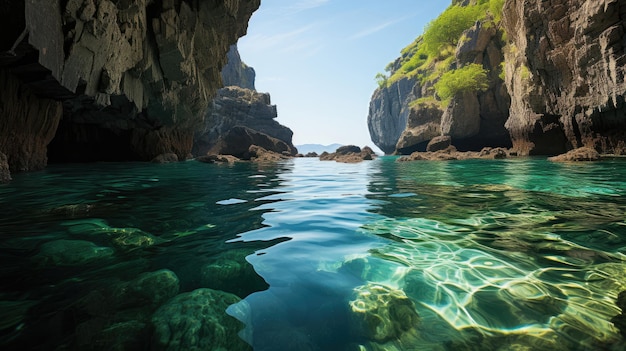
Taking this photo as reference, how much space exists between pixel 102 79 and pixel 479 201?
1101cm

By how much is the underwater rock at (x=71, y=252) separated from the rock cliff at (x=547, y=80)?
15919mm

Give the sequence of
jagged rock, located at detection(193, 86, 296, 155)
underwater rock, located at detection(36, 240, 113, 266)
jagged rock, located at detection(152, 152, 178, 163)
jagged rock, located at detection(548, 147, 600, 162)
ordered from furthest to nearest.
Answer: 1. jagged rock, located at detection(193, 86, 296, 155)
2. jagged rock, located at detection(152, 152, 178, 163)
3. jagged rock, located at detection(548, 147, 600, 162)
4. underwater rock, located at detection(36, 240, 113, 266)

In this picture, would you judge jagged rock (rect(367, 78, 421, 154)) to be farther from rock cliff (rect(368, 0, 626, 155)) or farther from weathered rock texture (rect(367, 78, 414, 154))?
rock cliff (rect(368, 0, 626, 155))

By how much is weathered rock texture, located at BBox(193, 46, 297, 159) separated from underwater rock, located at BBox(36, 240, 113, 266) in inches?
1110

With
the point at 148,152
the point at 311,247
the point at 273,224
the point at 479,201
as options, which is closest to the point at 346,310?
the point at 311,247

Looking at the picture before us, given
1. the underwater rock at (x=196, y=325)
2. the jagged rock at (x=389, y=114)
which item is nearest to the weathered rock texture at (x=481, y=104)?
the underwater rock at (x=196, y=325)

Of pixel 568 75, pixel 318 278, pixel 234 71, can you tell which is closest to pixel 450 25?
pixel 568 75

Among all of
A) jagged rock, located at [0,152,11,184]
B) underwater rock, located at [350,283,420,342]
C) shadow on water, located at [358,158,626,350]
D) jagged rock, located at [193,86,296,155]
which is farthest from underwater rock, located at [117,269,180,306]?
jagged rock, located at [193,86,296,155]

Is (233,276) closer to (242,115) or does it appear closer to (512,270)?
(512,270)

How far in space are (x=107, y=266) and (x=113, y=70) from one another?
399 inches

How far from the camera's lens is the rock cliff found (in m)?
11.8

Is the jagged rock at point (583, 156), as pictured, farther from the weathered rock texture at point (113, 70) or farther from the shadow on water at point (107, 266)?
the weathered rock texture at point (113, 70)

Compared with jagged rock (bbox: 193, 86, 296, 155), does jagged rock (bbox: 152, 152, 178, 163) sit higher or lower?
lower

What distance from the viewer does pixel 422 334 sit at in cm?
155
